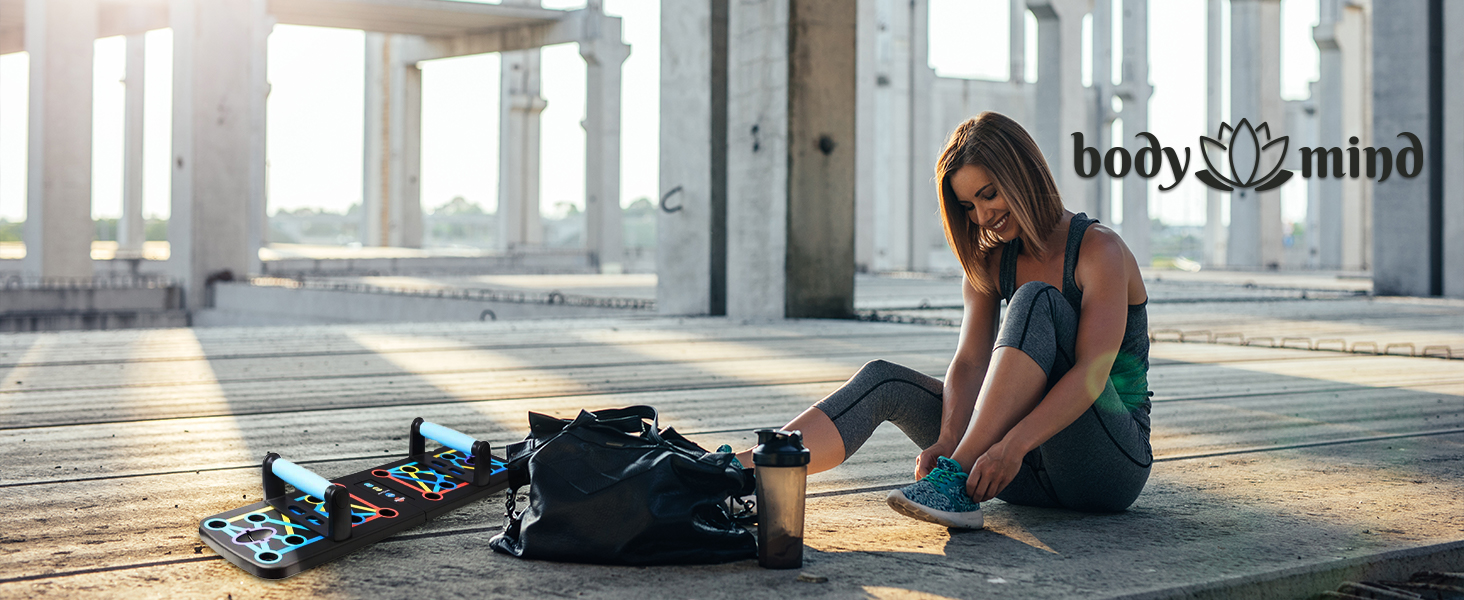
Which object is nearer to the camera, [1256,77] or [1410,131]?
[1410,131]

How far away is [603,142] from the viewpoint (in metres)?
22.0

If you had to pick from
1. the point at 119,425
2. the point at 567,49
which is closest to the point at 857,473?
the point at 119,425

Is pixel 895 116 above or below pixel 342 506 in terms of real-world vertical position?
above

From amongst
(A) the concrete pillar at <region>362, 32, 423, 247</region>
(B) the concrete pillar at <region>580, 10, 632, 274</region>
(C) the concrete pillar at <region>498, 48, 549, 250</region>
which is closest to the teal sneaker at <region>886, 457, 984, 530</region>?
(B) the concrete pillar at <region>580, 10, 632, 274</region>

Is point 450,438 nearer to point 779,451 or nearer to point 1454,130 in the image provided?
point 779,451

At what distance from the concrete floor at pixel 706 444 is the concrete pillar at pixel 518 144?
1983cm

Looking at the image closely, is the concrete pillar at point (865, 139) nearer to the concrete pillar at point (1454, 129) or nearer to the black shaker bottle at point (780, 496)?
the concrete pillar at point (1454, 129)

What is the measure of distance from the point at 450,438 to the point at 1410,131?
36.1 feet

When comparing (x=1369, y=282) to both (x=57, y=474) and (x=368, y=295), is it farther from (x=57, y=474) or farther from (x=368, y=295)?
(x=57, y=474)

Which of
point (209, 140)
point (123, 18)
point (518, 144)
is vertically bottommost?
point (209, 140)

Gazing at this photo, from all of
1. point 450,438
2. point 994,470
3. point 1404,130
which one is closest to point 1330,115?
point 1404,130

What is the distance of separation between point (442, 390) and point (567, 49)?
21849mm

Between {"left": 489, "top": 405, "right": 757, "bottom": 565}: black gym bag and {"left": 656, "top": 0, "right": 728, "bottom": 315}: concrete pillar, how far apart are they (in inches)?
255

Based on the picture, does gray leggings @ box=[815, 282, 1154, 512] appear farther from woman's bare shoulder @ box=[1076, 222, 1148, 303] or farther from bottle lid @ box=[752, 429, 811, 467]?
bottle lid @ box=[752, 429, 811, 467]
